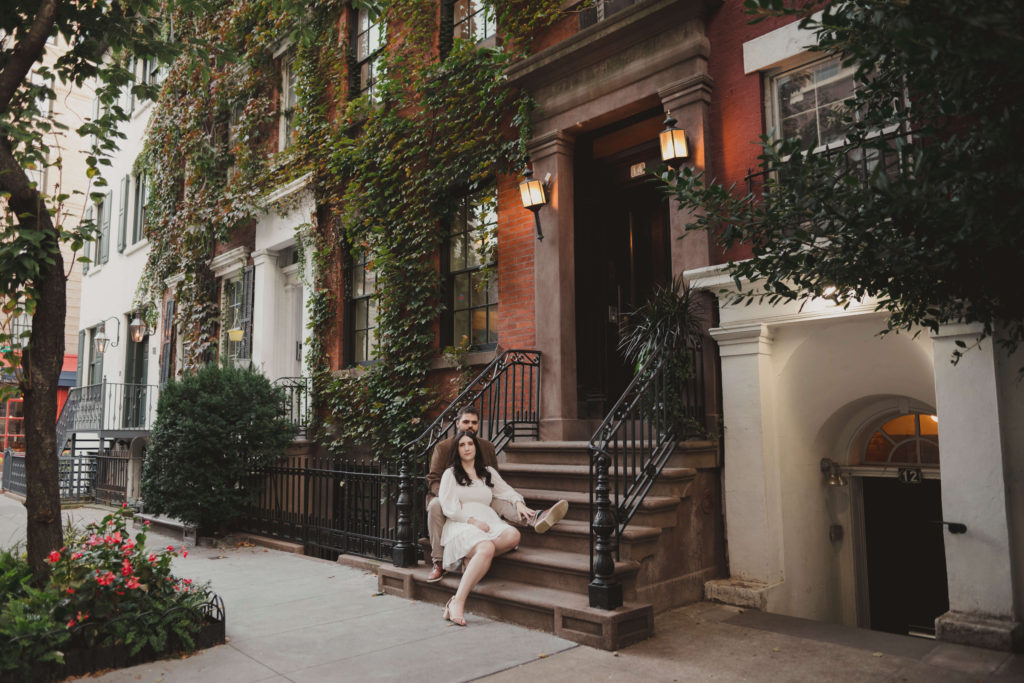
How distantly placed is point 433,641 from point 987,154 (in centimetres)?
436

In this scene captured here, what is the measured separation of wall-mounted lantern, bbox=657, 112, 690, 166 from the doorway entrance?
54.4 inches

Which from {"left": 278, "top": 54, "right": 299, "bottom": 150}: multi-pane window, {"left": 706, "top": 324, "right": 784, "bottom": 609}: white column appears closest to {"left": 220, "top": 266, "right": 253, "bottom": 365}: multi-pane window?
{"left": 278, "top": 54, "right": 299, "bottom": 150}: multi-pane window

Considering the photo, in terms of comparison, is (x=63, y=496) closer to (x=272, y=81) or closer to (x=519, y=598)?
(x=272, y=81)

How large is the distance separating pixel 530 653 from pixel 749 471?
104 inches

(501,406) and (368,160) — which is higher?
(368,160)

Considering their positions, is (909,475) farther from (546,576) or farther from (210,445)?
(210,445)

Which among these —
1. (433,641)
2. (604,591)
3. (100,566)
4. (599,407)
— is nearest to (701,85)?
(599,407)

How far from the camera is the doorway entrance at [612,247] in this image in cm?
845

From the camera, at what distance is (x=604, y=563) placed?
5.07 metres

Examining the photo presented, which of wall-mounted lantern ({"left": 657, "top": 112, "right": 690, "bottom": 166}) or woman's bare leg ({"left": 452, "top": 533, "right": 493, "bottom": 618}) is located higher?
wall-mounted lantern ({"left": 657, "top": 112, "right": 690, "bottom": 166})

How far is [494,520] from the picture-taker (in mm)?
6102

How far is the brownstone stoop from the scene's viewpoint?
5.11 m

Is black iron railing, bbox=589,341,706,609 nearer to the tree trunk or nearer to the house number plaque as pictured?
the house number plaque

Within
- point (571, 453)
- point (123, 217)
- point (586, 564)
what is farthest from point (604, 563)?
point (123, 217)
